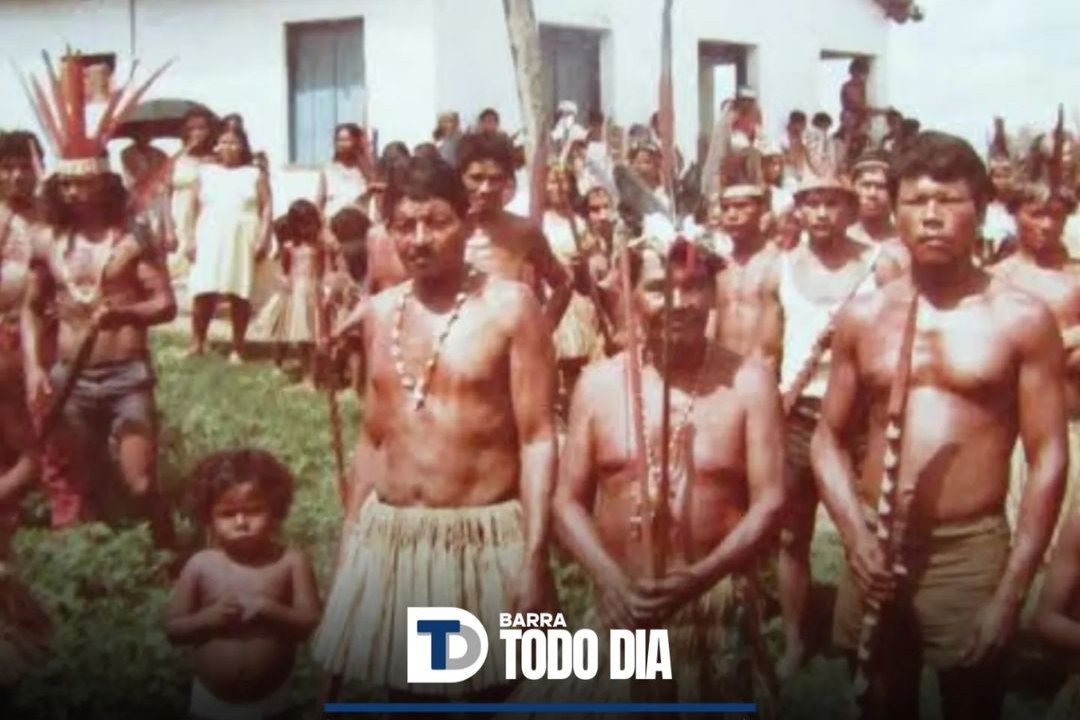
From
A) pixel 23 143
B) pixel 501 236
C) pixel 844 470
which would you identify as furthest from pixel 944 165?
pixel 23 143

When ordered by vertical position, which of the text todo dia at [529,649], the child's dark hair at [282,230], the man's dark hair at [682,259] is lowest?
the text todo dia at [529,649]

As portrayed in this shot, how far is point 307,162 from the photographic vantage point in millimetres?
5574

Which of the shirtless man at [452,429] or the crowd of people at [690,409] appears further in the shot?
the shirtless man at [452,429]

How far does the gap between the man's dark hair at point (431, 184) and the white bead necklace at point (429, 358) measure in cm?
16

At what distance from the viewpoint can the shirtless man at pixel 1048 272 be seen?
16.7 feet

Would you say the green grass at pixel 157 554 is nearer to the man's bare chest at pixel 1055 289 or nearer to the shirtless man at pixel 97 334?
the shirtless man at pixel 97 334

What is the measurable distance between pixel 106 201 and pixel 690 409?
152cm

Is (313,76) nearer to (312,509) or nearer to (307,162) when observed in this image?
(307,162)

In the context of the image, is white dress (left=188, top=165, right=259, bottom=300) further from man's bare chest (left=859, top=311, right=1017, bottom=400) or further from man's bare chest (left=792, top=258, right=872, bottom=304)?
man's bare chest (left=859, top=311, right=1017, bottom=400)

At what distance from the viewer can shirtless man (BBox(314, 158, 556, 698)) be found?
17.0 feet

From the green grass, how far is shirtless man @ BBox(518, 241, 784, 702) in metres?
0.60

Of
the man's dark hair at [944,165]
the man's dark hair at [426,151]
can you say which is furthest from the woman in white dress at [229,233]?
the man's dark hair at [944,165]

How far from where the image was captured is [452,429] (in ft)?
17.0

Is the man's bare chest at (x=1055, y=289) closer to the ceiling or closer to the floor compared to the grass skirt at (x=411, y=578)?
closer to the ceiling
